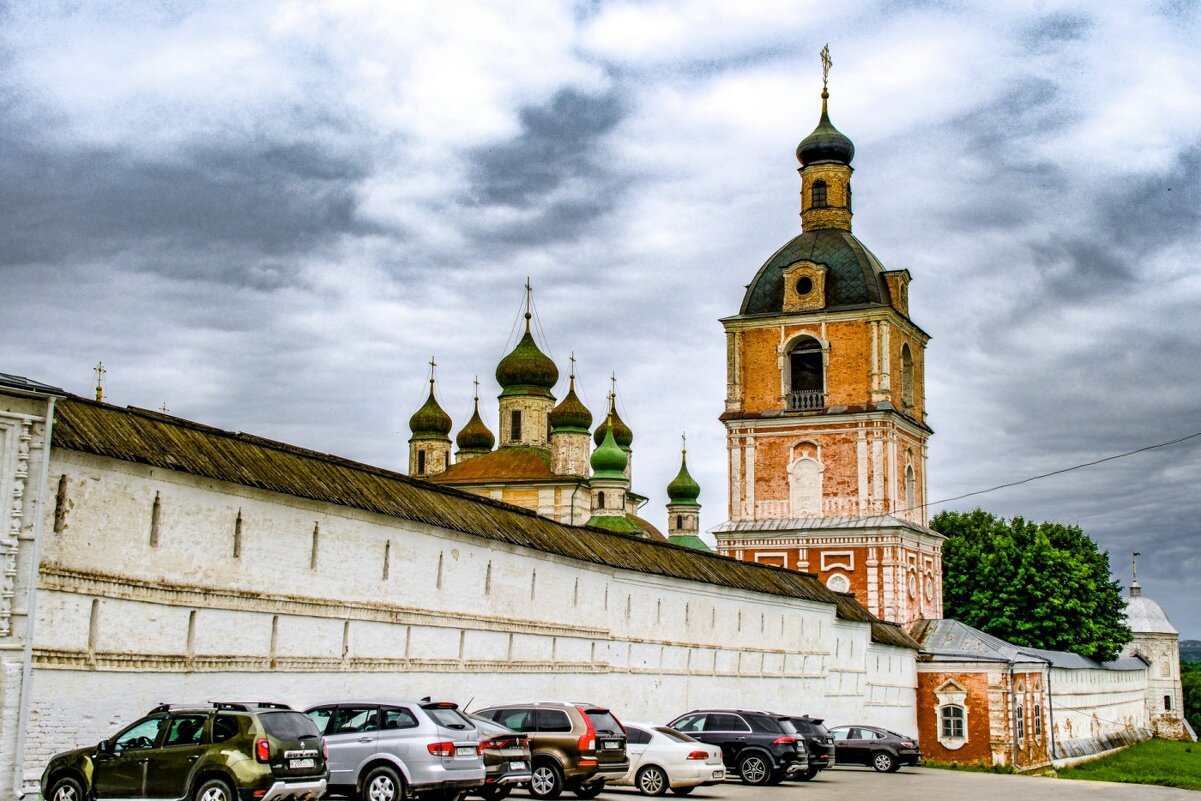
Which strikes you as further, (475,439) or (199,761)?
(475,439)

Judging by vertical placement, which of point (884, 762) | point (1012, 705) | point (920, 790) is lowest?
point (920, 790)

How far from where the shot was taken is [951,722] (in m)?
47.6

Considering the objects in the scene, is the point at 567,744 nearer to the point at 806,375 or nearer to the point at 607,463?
the point at 806,375

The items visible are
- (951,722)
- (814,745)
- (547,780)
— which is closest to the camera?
(547,780)

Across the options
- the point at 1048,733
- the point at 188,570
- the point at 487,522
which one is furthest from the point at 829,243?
the point at 188,570

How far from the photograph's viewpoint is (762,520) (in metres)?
56.6

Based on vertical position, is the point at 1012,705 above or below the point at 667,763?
above

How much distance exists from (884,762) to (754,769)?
31.1ft

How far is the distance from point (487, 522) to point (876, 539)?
31.3 m

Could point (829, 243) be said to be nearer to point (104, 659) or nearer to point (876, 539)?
point (876, 539)

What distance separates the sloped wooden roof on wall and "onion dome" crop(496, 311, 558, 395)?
42.8 m

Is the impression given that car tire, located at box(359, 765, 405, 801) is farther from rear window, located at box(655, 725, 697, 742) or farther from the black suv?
the black suv

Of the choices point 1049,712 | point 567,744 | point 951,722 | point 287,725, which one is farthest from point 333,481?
point 1049,712

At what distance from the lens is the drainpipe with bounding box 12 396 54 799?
15.6m
